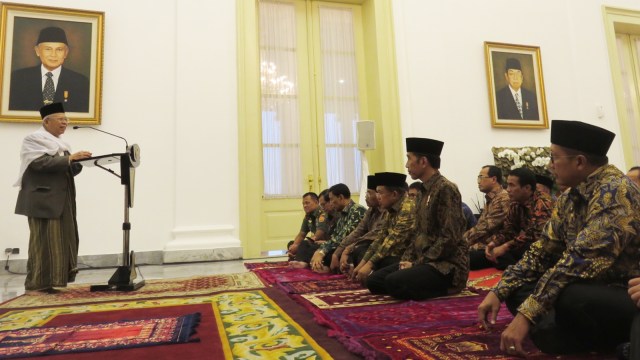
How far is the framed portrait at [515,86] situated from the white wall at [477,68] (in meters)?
0.12

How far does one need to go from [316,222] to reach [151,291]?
6.55 feet

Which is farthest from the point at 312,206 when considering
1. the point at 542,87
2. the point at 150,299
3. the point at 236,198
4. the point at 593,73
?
the point at 593,73

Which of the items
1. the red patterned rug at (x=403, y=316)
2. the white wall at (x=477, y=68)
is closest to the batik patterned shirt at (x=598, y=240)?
the red patterned rug at (x=403, y=316)

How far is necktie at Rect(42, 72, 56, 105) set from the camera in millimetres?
→ 5074

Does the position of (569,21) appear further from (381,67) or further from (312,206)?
(312,206)

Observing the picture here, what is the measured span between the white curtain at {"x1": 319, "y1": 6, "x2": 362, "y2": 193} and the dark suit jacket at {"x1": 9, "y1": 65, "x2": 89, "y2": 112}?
123 inches

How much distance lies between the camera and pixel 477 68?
22.2 ft

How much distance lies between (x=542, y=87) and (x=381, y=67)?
2.61 metres

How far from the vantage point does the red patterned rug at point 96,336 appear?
5.72 ft

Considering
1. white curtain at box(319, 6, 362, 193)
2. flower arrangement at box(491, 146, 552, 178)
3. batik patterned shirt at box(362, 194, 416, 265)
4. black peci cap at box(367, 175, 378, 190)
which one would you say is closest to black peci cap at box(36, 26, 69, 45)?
white curtain at box(319, 6, 362, 193)

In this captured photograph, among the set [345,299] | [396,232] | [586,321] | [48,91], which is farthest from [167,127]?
[586,321]

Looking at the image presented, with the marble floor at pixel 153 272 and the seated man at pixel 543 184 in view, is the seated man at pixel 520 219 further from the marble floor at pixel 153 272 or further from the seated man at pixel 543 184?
the marble floor at pixel 153 272

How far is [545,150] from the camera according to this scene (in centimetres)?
663

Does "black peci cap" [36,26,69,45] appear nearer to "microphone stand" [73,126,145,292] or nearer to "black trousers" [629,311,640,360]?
"microphone stand" [73,126,145,292]
